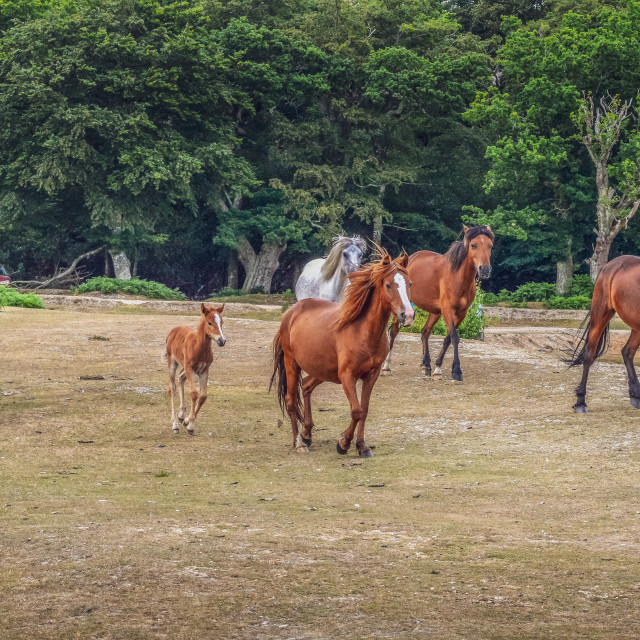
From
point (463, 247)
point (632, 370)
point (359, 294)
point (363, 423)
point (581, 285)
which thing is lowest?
point (363, 423)

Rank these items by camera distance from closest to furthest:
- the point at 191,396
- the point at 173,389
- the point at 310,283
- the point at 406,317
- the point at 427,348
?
the point at 406,317
the point at 191,396
the point at 173,389
the point at 310,283
the point at 427,348

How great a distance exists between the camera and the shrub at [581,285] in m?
39.2

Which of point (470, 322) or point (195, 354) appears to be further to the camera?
point (470, 322)

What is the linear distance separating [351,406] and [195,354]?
2.30m

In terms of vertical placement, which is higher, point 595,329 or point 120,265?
point 595,329

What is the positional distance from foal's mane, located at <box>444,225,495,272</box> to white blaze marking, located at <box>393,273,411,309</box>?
5.98m

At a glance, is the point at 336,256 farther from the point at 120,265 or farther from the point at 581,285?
the point at 120,265

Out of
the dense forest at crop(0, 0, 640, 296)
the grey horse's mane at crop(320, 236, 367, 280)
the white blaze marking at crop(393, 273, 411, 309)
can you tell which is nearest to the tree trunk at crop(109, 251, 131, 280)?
the dense forest at crop(0, 0, 640, 296)

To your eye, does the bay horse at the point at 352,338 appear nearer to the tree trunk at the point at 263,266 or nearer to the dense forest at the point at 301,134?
the dense forest at the point at 301,134

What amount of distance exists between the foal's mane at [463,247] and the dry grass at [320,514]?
1.92m

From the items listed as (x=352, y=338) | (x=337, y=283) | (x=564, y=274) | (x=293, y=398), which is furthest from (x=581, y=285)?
(x=352, y=338)

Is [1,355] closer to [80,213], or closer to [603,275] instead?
[603,275]

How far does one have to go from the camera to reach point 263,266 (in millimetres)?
43375

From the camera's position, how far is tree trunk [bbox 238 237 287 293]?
141 feet
